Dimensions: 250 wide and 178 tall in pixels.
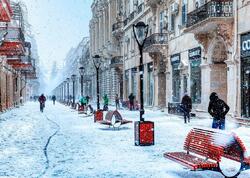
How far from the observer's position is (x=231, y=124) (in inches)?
813

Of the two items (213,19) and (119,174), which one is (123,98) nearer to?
(213,19)

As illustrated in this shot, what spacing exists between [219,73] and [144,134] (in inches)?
492

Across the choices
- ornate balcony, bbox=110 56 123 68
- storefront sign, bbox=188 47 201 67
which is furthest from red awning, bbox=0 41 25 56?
ornate balcony, bbox=110 56 123 68

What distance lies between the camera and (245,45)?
20.3 metres

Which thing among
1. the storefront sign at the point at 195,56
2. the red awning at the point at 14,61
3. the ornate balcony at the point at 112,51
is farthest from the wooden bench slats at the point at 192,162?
the ornate balcony at the point at 112,51

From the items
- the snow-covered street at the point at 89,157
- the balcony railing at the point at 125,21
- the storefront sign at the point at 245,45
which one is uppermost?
the balcony railing at the point at 125,21

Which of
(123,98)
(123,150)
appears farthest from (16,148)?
(123,98)

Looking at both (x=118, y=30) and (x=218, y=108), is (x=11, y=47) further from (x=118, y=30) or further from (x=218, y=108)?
(x=118, y=30)

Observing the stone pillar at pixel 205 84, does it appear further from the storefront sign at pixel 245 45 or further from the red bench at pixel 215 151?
the red bench at pixel 215 151

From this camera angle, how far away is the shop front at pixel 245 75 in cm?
2015

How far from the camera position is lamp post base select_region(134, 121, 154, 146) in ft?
44.2

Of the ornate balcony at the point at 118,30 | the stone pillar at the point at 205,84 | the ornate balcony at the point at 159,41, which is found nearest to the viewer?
the stone pillar at the point at 205,84

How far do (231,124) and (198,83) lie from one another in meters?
6.80

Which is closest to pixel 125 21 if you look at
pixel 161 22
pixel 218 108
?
pixel 161 22
